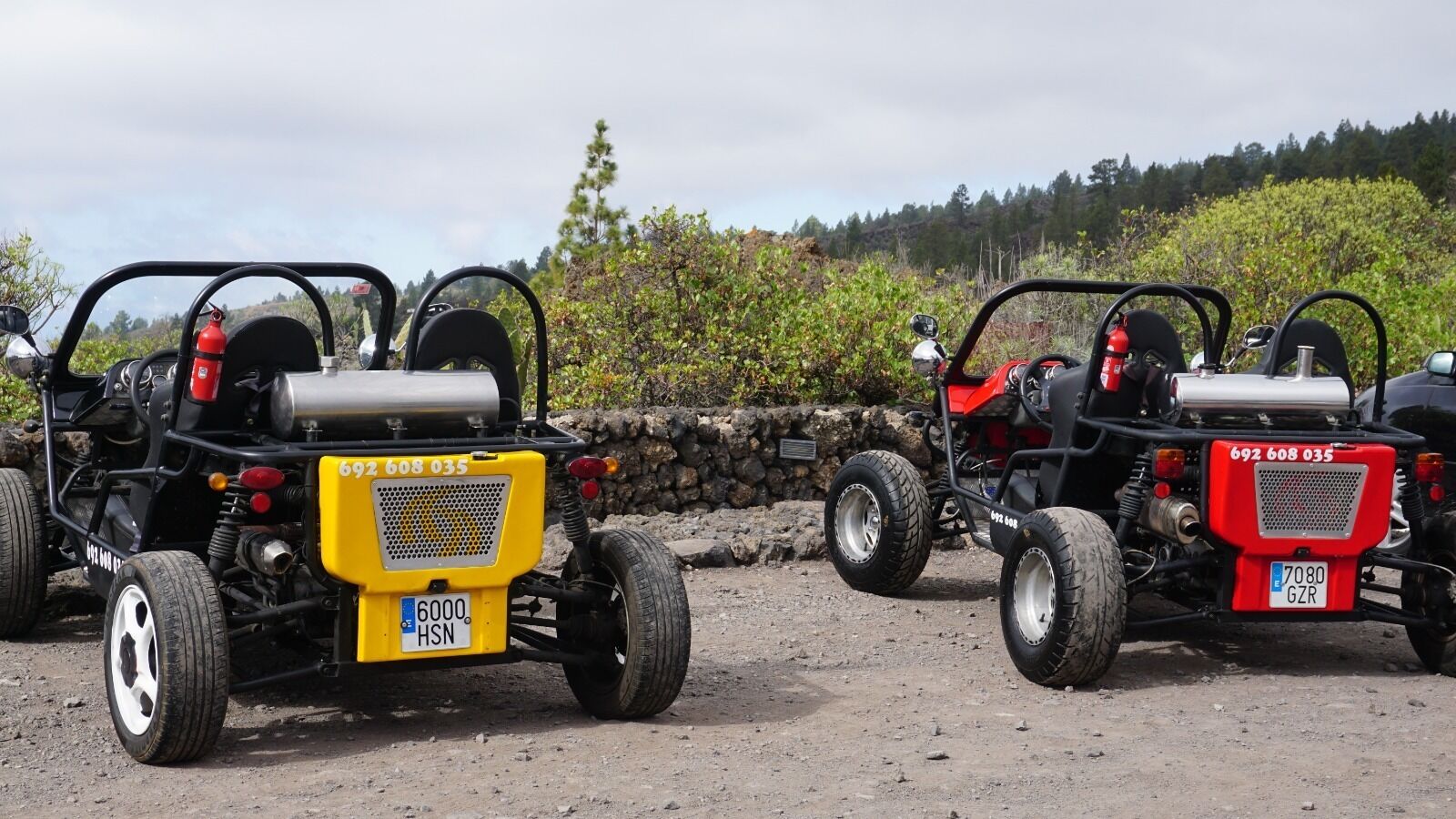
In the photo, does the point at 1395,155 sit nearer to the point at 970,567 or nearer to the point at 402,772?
the point at 970,567

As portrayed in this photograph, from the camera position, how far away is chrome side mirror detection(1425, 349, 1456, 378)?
32.1 ft

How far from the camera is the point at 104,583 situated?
696 centimetres

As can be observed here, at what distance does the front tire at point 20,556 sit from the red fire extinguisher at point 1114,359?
17.8 feet

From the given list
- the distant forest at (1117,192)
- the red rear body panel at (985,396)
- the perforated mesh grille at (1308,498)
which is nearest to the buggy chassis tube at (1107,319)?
the perforated mesh grille at (1308,498)

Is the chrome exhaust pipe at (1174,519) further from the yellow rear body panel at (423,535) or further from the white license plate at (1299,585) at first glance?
the yellow rear body panel at (423,535)

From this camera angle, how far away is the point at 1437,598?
7.43 metres

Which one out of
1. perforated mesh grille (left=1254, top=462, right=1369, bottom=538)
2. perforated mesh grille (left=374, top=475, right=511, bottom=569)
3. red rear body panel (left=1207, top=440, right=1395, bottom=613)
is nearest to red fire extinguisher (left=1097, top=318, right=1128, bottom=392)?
red rear body panel (left=1207, top=440, right=1395, bottom=613)

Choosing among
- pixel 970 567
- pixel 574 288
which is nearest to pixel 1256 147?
pixel 574 288

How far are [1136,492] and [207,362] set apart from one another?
428 cm

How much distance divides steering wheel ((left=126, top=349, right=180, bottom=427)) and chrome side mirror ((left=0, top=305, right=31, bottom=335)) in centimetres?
60

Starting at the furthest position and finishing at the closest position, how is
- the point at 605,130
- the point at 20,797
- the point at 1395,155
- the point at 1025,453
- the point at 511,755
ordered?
the point at 1395,155, the point at 605,130, the point at 1025,453, the point at 511,755, the point at 20,797

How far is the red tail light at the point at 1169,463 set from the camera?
23.3 feet

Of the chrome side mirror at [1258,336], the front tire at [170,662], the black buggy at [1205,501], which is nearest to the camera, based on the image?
the front tire at [170,662]

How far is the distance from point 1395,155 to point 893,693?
228 ft
